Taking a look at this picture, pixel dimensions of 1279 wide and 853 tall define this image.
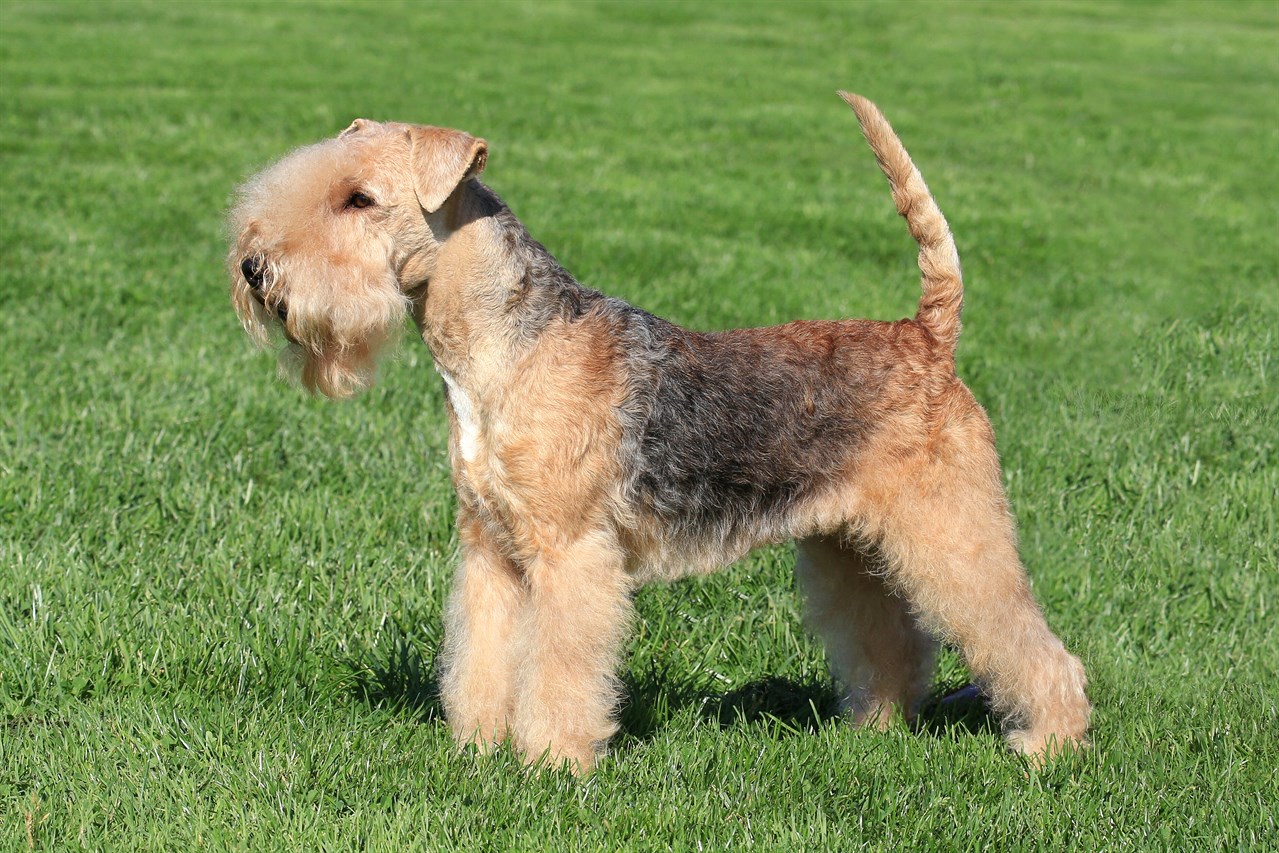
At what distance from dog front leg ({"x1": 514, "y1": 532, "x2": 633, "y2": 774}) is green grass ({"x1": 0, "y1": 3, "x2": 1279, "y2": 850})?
5.5 inches

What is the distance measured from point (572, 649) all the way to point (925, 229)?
193cm

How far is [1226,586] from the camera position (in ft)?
19.3

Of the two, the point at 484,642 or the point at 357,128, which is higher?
the point at 357,128

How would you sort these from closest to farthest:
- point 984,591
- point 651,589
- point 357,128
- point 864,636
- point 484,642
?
point 357,128 → point 484,642 → point 984,591 → point 864,636 → point 651,589

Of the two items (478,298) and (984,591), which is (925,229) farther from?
(478,298)

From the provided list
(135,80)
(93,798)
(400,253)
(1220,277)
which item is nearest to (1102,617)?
(400,253)

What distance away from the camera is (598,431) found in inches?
163

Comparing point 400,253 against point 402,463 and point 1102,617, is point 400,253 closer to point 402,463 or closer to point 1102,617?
point 402,463

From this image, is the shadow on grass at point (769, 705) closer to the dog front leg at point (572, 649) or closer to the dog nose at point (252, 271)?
the dog front leg at point (572, 649)

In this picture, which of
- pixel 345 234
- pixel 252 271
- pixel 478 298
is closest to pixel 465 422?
pixel 478 298

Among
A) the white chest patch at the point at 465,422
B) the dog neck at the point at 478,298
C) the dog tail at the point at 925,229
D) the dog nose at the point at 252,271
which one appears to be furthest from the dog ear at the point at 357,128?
the dog tail at the point at 925,229

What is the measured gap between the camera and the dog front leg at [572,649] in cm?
406

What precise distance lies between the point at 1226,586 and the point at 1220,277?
5.63 metres

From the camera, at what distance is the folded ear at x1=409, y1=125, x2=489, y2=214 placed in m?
3.95
